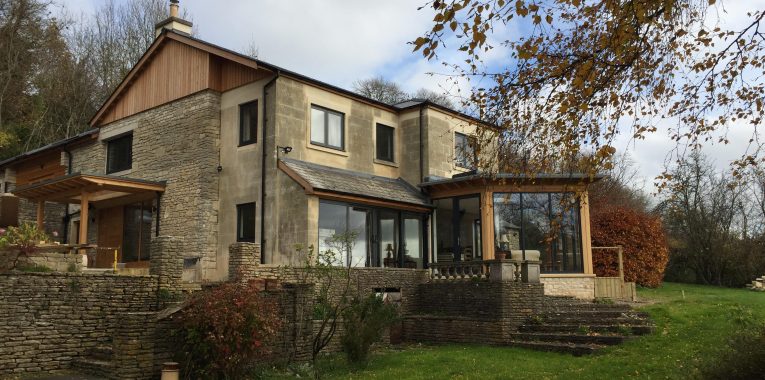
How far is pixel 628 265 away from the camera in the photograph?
83.4ft

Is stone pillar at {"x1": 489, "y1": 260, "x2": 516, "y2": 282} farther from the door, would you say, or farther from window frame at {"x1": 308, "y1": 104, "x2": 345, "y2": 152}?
the door

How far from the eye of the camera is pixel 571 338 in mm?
14672

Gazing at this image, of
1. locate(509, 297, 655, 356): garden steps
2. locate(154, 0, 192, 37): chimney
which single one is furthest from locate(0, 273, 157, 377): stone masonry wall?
locate(154, 0, 192, 37): chimney

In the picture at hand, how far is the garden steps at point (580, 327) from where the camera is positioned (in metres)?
14.2

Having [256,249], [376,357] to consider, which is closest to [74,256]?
[256,249]

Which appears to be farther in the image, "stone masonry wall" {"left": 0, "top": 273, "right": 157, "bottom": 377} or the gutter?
the gutter

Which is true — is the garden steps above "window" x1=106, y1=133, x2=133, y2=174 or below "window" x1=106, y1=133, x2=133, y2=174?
below

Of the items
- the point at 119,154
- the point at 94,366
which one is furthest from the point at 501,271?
the point at 119,154

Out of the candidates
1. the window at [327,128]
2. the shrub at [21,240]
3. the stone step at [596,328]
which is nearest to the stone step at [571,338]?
the stone step at [596,328]

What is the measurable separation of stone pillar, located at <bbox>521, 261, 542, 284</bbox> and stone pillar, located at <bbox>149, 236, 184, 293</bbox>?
8726mm

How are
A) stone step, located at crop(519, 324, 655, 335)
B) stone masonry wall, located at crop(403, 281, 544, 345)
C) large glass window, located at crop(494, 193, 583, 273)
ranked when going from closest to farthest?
stone step, located at crop(519, 324, 655, 335) < stone masonry wall, located at crop(403, 281, 544, 345) < large glass window, located at crop(494, 193, 583, 273)

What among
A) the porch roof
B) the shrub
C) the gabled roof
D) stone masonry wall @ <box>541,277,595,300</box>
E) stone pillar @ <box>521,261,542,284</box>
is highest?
the gabled roof

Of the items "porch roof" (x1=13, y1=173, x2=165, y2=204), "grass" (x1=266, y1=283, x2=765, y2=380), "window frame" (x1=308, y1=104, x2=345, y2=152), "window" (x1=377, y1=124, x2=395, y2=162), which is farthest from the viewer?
"window" (x1=377, y1=124, x2=395, y2=162)

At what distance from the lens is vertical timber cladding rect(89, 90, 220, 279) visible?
19.6 metres
